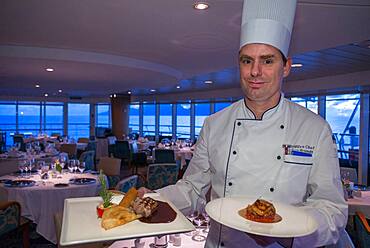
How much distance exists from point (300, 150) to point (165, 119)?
1195cm

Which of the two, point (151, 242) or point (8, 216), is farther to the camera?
point (8, 216)

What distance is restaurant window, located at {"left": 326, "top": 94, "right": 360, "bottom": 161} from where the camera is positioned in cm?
670

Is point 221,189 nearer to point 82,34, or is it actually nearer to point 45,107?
point 82,34

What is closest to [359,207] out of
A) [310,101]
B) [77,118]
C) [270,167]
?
[270,167]

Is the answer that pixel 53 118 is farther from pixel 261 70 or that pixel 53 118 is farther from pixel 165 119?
pixel 261 70

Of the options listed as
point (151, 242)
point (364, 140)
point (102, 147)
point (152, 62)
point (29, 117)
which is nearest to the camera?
point (151, 242)

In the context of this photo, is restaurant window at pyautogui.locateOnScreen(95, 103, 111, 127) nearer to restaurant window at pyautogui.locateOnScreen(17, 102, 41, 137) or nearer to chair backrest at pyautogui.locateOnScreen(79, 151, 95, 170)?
restaurant window at pyautogui.locateOnScreen(17, 102, 41, 137)

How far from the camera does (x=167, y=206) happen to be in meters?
1.04

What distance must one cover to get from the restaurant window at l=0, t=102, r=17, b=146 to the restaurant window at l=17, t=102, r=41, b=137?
27 centimetres

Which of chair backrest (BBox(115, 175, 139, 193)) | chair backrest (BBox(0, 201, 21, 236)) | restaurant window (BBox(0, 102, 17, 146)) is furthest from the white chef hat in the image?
restaurant window (BBox(0, 102, 17, 146))

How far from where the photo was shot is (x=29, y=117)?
47.0 feet

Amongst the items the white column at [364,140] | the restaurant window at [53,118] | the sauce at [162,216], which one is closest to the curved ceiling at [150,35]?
the white column at [364,140]

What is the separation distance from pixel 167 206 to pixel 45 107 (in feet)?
47.1

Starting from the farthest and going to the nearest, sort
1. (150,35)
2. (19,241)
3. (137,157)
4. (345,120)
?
(137,157) → (345,120) → (19,241) → (150,35)
